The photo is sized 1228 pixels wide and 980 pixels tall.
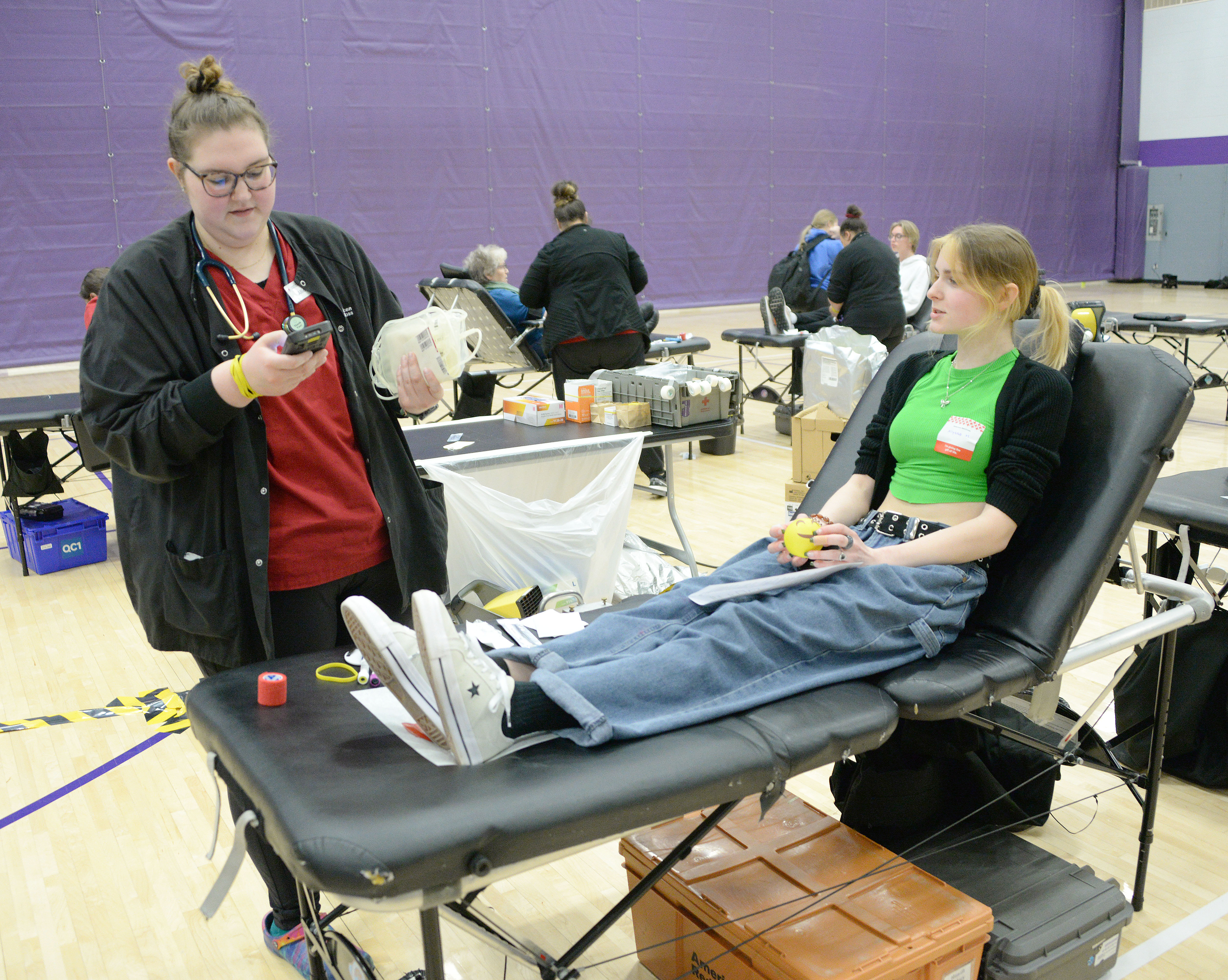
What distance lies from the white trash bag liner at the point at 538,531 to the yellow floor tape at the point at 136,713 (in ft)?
2.83

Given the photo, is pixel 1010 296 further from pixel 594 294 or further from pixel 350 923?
pixel 594 294

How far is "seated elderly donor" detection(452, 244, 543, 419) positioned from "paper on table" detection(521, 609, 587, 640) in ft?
12.0

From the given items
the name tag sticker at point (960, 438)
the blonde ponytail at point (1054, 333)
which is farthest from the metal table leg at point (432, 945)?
the blonde ponytail at point (1054, 333)

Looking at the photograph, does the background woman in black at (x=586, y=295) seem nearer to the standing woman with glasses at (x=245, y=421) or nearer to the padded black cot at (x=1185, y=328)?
the padded black cot at (x=1185, y=328)

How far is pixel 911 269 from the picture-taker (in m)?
7.13

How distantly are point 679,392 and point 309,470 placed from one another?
2058mm

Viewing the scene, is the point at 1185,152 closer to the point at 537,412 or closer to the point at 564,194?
the point at 564,194

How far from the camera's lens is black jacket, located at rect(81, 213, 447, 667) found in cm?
141

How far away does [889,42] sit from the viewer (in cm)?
1305

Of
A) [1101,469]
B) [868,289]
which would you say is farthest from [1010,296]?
[868,289]

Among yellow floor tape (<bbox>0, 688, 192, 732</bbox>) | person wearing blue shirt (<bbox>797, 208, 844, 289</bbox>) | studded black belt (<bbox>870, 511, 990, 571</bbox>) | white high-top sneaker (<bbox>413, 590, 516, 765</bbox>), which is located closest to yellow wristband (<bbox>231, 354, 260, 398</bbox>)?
white high-top sneaker (<bbox>413, 590, 516, 765</bbox>)

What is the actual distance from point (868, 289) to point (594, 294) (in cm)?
195

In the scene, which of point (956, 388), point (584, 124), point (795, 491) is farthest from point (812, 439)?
point (584, 124)

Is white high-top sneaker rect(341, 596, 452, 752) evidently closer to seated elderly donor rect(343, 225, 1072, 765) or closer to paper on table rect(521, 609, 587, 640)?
seated elderly donor rect(343, 225, 1072, 765)
